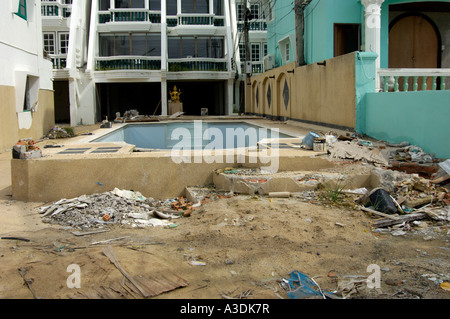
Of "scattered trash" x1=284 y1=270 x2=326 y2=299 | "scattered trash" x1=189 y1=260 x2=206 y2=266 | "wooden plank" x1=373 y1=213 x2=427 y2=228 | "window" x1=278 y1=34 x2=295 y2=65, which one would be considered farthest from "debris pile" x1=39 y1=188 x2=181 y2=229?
"window" x1=278 y1=34 x2=295 y2=65

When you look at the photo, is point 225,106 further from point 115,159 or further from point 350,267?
point 350,267

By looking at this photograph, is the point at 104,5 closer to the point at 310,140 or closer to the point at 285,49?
the point at 285,49

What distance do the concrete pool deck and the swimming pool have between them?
7319 millimetres

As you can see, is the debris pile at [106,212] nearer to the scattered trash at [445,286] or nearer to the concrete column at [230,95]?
the scattered trash at [445,286]

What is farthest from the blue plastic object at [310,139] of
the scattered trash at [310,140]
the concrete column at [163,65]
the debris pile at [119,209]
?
the concrete column at [163,65]

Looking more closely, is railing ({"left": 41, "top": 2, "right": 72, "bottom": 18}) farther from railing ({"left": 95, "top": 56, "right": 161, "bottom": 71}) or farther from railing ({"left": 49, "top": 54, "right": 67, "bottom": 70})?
railing ({"left": 95, "top": 56, "right": 161, "bottom": 71})

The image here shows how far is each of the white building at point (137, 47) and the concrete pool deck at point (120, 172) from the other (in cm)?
1708

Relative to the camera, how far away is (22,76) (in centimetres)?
1445

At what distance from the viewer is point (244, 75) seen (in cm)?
2861

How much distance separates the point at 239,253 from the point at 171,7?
2641 centimetres

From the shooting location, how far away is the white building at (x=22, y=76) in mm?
13305
